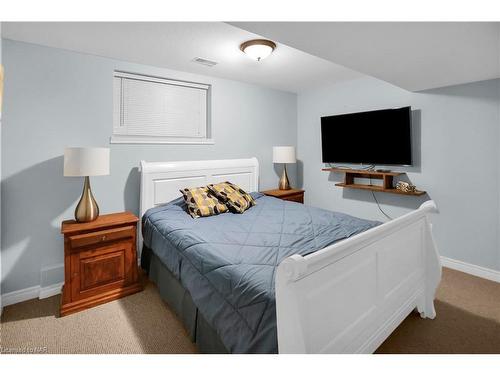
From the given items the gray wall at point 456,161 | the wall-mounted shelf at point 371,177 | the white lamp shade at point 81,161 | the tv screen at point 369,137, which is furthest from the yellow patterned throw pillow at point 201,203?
the gray wall at point 456,161

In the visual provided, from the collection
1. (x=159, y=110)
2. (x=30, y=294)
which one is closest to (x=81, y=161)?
(x=159, y=110)

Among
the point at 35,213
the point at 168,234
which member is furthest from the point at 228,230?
the point at 35,213

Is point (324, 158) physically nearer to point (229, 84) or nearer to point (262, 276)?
point (229, 84)

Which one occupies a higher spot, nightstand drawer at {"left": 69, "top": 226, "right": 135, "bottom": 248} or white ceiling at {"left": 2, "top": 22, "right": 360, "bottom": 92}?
white ceiling at {"left": 2, "top": 22, "right": 360, "bottom": 92}

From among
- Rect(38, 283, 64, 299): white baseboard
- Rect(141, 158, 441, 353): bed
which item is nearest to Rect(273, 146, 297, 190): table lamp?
Rect(141, 158, 441, 353): bed

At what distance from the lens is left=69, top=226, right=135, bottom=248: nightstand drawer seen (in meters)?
2.28

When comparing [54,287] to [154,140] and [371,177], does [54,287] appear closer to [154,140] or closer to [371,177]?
[154,140]

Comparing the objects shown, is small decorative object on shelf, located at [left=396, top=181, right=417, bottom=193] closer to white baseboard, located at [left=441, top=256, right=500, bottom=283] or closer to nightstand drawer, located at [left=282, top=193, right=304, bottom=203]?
white baseboard, located at [left=441, top=256, right=500, bottom=283]

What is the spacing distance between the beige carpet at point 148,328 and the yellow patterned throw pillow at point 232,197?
1110mm

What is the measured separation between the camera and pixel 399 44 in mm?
1738

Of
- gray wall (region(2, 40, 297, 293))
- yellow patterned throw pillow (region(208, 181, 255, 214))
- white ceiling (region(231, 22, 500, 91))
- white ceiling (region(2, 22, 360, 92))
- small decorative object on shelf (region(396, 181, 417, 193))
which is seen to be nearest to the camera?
white ceiling (region(231, 22, 500, 91))

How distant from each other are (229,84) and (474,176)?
2.96 m

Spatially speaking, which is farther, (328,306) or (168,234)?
(168,234)

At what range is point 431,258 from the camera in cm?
216
